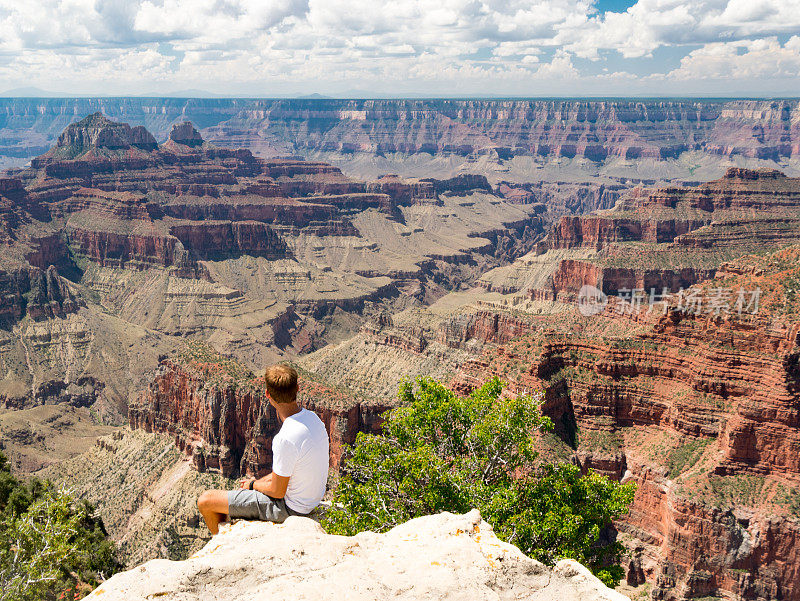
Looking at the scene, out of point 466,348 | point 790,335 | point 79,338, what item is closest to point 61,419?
point 79,338

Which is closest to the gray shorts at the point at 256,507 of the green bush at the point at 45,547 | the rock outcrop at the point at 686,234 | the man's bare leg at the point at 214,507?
the man's bare leg at the point at 214,507

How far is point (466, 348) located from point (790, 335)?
55.6 m

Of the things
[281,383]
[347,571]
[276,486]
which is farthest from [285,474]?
[347,571]

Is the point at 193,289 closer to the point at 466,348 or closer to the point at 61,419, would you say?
the point at 61,419

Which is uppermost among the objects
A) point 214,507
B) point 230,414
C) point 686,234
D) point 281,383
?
point 281,383

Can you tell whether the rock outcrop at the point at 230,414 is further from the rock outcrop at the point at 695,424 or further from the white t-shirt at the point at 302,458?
the white t-shirt at the point at 302,458

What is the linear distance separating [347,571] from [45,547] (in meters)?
16.2

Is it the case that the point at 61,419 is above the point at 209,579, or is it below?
below

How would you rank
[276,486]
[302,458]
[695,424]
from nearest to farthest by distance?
[302,458] → [276,486] → [695,424]

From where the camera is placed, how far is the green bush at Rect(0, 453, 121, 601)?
26.7 metres

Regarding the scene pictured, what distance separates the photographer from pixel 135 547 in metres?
58.9

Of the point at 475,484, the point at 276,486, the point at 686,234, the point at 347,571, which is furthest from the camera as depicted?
the point at 686,234

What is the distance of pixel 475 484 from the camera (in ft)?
98.5

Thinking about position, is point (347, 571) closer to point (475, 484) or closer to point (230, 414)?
point (475, 484)
